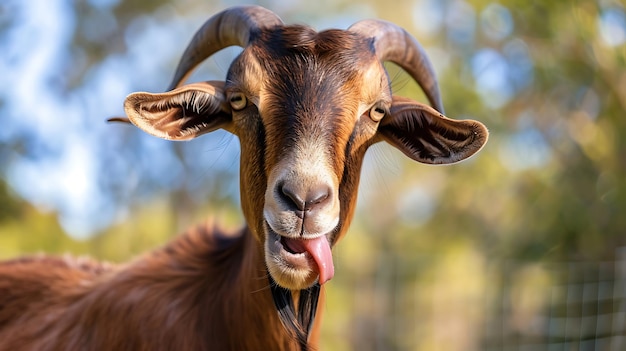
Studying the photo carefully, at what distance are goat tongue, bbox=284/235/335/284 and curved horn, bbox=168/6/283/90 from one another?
4.35 feet

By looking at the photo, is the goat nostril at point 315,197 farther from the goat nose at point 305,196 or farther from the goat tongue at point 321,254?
the goat tongue at point 321,254

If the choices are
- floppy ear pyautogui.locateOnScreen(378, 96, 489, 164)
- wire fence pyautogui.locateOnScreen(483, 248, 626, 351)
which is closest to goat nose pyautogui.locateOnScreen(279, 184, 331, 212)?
floppy ear pyautogui.locateOnScreen(378, 96, 489, 164)

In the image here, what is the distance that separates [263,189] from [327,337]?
12.6 metres

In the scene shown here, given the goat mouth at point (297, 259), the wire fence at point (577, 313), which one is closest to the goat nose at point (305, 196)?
the goat mouth at point (297, 259)

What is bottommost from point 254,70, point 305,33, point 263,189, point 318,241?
point 318,241

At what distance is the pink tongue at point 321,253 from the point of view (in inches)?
121

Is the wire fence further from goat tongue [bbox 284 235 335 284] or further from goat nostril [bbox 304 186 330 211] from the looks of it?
goat nostril [bbox 304 186 330 211]

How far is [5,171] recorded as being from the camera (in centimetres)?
1575

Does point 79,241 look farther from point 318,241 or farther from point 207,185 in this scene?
point 318,241

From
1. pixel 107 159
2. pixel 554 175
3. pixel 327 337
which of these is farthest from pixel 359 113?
pixel 107 159

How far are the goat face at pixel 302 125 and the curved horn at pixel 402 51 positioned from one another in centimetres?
2

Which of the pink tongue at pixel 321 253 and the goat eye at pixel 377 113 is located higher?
the goat eye at pixel 377 113

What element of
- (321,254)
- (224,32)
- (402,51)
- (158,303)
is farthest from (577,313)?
(321,254)

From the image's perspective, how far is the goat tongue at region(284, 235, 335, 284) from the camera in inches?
121
